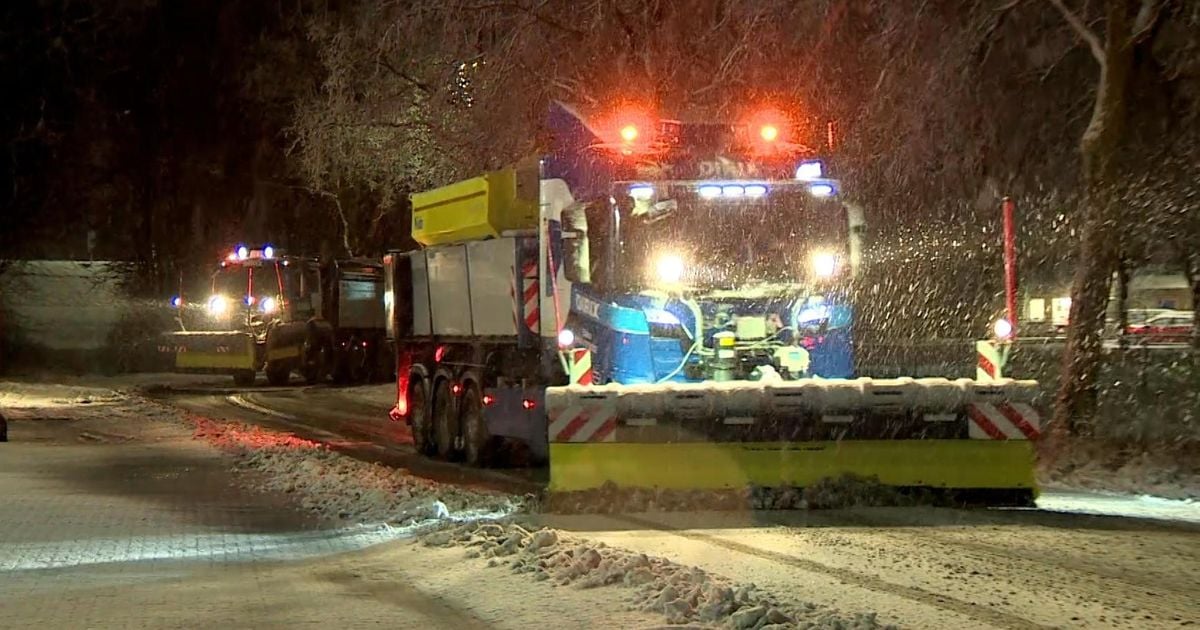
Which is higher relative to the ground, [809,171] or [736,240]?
[809,171]

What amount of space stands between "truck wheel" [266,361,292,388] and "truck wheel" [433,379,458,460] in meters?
14.6

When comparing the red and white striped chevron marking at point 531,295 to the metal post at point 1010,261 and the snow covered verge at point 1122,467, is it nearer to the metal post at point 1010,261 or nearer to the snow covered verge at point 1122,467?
the metal post at point 1010,261

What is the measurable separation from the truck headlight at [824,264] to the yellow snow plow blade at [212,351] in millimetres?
20112

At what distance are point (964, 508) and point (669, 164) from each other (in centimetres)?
400

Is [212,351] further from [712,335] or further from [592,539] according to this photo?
[592,539]

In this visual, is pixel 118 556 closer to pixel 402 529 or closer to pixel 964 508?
pixel 402 529

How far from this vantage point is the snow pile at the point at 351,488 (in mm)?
11445

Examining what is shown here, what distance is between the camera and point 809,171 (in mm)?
12195

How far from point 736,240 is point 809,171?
0.97m

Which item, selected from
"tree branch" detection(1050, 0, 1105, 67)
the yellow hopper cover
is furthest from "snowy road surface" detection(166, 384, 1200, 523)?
"tree branch" detection(1050, 0, 1105, 67)

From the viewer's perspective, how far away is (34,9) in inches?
1485

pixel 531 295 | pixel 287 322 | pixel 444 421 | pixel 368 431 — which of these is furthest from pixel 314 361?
pixel 531 295

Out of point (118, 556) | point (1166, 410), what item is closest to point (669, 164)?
point (118, 556)

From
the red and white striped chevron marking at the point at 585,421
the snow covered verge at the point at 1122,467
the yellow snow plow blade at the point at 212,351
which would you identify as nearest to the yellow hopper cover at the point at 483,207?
the red and white striped chevron marking at the point at 585,421
